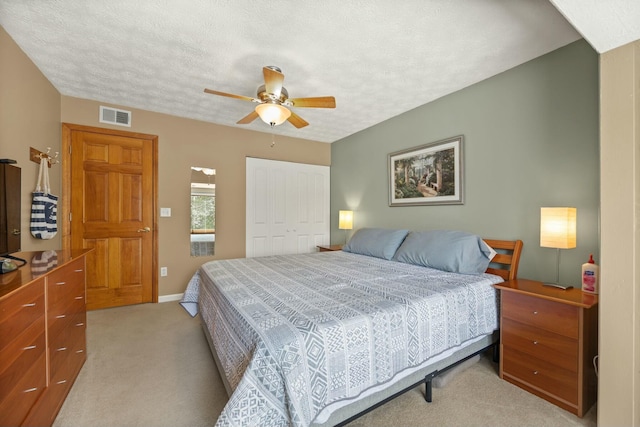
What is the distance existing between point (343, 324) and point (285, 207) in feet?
11.1

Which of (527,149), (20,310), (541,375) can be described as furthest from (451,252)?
(20,310)

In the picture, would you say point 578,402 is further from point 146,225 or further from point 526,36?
point 146,225

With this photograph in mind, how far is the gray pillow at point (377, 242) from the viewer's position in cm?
307

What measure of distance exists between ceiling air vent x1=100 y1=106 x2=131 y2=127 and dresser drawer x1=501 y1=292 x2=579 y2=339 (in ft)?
14.4

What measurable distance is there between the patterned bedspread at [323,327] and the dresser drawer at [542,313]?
0.13 m

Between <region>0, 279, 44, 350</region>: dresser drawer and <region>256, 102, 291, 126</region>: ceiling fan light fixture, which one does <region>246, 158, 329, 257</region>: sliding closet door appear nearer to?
<region>256, 102, 291, 126</region>: ceiling fan light fixture

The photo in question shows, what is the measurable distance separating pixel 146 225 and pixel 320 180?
277 cm

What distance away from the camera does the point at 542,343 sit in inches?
71.1

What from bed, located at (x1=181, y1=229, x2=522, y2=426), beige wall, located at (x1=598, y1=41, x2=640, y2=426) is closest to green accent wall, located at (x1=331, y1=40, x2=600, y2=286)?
bed, located at (x1=181, y1=229, x2=522, y2=426)

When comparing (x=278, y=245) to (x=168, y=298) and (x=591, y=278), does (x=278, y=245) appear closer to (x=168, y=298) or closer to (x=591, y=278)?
(x=168, y=298)

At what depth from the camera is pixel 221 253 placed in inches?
160

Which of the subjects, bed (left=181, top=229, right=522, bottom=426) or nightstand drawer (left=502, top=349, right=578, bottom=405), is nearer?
bed (left=181, top=229, right=522, bottom=426)

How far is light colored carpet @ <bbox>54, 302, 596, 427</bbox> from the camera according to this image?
159 cm

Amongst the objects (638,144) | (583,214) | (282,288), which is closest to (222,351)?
(282,288)
